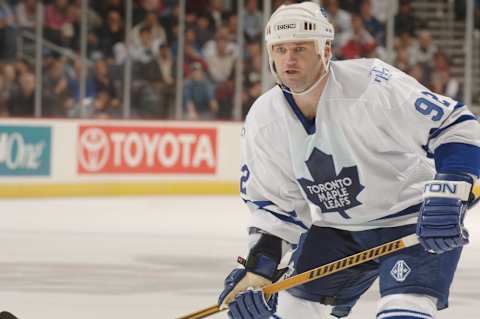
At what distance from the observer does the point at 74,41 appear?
10.9 meters

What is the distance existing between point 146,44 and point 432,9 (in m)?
3.70

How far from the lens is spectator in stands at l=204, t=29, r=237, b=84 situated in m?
11.8

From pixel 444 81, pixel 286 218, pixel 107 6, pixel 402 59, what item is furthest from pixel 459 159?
pixel 402 59

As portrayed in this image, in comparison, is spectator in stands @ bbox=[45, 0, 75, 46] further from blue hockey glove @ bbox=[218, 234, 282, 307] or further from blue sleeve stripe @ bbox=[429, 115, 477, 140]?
blue sleeve stripe @ bbox=[429, 115, 477, 140]

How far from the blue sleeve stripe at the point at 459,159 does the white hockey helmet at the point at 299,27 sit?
0.39 m

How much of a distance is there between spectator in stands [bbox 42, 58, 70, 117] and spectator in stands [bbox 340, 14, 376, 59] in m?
3.24

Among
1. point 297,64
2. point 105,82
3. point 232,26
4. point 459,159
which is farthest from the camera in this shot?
point 232,26

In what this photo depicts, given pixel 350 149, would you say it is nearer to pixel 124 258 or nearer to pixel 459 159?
pixel 459 159

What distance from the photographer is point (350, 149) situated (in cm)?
309

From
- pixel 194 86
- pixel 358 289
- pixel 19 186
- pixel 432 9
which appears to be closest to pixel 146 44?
pixel 194 86

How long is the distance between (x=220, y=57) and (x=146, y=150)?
1.25 m

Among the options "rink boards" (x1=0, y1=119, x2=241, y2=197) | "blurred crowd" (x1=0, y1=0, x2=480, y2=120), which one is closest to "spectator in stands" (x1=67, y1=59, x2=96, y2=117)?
"blurred crowd" (x1=0, y1=0, x2=480, y2=120)

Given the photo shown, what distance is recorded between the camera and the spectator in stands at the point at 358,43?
1269 centimetres

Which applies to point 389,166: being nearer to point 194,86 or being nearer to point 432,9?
point 194,86
